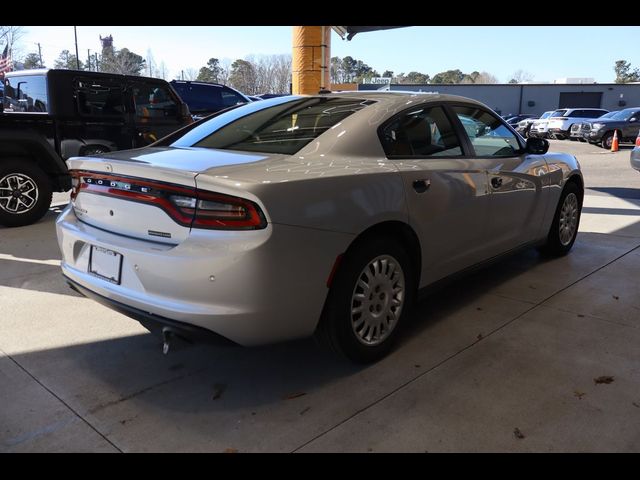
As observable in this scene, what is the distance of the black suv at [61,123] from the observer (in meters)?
6.55

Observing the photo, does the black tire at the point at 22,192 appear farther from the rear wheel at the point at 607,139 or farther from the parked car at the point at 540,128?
the parked car at the point at 540,128

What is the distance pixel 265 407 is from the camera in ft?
8.97

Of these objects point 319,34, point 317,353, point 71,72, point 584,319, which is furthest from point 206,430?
point 319,34

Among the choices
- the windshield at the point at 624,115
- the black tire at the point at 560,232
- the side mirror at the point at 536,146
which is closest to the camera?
the side mirror at the point at 536,146

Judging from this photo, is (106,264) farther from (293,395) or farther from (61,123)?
(61,123)

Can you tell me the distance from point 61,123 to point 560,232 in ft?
20.6

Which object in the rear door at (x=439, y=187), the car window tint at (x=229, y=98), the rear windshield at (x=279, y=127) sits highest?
the car window tint at (x=229, y=98)

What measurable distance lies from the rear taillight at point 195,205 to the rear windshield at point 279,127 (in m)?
0.65

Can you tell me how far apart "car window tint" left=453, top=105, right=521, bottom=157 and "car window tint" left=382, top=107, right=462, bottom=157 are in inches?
9.6

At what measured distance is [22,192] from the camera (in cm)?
661

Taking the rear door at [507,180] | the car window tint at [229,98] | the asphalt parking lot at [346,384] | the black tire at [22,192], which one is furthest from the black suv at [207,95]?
the rear door at [507,180]

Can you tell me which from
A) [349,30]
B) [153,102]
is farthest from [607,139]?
[153,102]

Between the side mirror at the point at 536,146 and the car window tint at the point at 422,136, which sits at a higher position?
the car window tint at the point at 422,136
